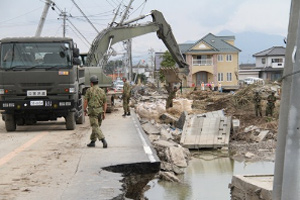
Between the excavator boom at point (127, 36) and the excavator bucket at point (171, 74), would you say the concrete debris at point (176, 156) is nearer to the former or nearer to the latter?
the excavator boom at point (127, 36)

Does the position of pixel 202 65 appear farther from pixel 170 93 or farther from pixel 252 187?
pixel 252 187

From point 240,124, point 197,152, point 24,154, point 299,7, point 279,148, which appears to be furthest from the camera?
point 240,124

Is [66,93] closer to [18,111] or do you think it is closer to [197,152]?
[18,111]

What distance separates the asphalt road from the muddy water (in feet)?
3.13

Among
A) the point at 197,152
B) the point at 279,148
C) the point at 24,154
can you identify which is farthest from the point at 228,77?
the point at 279,148

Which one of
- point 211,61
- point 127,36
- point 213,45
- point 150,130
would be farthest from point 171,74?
point 213,45

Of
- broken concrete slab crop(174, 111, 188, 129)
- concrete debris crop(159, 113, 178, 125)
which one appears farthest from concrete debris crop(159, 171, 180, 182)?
concrete debris crop(159, 113, 178, 125)

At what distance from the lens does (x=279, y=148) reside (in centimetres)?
441

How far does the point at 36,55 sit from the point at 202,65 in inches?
2377

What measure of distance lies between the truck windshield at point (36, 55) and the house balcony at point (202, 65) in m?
59.7

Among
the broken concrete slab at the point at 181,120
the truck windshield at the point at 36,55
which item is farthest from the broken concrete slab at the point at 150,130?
the truck windshield at the point at 36,55

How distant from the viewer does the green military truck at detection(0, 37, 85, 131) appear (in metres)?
15.6

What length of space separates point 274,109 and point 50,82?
13.5 meters

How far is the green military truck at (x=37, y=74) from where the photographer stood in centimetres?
1561
